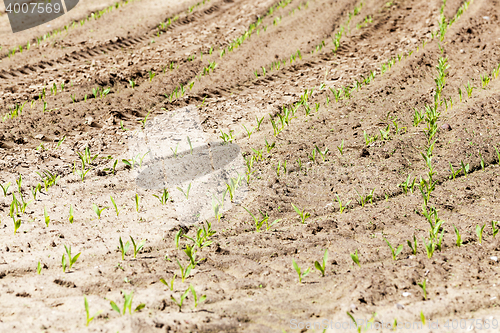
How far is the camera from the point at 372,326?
87.8 inches

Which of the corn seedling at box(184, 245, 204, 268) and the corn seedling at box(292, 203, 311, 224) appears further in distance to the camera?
the corn seedling at box(292, 203, 311, 224)

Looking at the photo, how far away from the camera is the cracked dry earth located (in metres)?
2.40

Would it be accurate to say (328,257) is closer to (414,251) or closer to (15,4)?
(414,251)

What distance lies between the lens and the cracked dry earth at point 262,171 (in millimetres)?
2398

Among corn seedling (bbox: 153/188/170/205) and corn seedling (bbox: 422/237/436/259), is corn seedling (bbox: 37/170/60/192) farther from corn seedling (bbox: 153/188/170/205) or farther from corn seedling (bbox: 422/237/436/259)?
corn seedling (bbox: 422/237/436/259)

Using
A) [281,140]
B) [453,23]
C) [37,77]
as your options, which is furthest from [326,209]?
[453,23]

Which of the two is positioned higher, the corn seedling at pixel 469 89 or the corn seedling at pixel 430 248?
the corn seedling at pixel 469 89

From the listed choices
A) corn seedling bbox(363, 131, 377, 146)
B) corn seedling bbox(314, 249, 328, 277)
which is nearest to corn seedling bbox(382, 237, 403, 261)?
corn seedling bbox(314, 249, 328, 277)

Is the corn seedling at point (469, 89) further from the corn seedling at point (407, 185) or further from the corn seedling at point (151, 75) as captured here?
the corn seedling at point (151, 75)

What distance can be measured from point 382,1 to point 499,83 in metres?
3.84

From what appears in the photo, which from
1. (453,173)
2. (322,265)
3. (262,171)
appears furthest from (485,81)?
(322,265)

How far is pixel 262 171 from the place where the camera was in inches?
151

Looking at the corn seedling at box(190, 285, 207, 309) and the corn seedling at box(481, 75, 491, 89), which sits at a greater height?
the corn seedling at box(481, 75, 491, 89)

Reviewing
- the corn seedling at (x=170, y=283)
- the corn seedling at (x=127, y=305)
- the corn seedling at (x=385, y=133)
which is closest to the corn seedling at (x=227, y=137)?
the corn seedling at (x=385, y=133)
